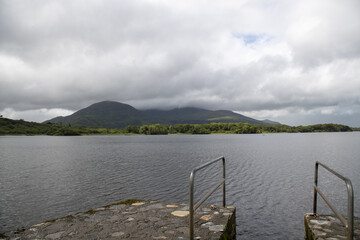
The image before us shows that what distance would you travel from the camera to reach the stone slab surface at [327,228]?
6.80 m

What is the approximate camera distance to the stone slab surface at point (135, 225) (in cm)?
673

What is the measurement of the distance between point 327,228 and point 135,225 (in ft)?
19.4

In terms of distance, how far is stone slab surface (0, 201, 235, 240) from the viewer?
673 cm

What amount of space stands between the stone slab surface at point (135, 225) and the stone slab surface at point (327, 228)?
252 centimetres

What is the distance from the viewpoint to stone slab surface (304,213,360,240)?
22.3 ft

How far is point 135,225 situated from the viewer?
7.41 m

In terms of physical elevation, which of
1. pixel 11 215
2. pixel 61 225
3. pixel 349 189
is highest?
pixel 349 189

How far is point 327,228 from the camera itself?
743 centimetres

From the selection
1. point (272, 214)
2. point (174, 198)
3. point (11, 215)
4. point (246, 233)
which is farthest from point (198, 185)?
point (11, 215)

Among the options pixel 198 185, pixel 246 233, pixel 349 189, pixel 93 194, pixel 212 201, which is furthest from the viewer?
pixel 198 185

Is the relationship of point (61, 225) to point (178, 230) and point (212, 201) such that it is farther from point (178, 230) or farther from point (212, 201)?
point (212, 201)

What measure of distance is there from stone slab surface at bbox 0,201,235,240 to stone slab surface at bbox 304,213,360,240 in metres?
2.52

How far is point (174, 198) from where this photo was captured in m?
18.8

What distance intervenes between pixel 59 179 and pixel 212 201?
18216 millimetres
